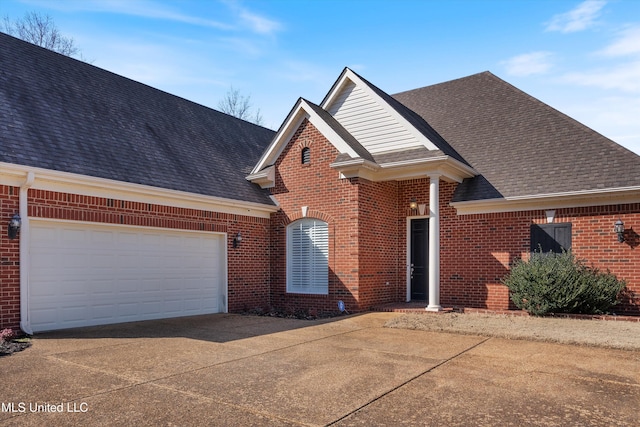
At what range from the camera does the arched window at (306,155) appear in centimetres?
1325

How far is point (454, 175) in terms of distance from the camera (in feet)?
41.3

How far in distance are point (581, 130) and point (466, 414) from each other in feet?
34.0

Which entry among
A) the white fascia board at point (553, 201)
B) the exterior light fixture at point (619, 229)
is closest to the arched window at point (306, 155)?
the white fascia board at point (553, 201)

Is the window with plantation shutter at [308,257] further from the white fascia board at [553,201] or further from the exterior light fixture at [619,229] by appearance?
the exterior light fixture at [619,229]

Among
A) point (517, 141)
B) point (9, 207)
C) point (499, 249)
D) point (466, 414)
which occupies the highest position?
point (517, 141)

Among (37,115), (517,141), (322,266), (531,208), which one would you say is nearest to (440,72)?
(517,141)

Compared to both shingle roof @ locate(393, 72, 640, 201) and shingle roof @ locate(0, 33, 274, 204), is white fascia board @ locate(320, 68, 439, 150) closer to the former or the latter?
shingle roof @ locate(393, 72, 640, 201)

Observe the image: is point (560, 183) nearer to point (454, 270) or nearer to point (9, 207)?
point (454, 270)

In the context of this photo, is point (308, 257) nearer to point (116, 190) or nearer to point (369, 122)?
point (369, 122)

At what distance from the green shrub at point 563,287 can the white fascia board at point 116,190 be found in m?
7.05

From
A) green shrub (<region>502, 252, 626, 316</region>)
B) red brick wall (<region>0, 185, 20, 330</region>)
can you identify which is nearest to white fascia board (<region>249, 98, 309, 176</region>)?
red brick wall (<region>0, 185, 20, 330</region>)

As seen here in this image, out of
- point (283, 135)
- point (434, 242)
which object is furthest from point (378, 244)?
point (283, 135)

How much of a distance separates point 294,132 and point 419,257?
505 centimetres

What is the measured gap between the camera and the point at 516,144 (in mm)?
12969
